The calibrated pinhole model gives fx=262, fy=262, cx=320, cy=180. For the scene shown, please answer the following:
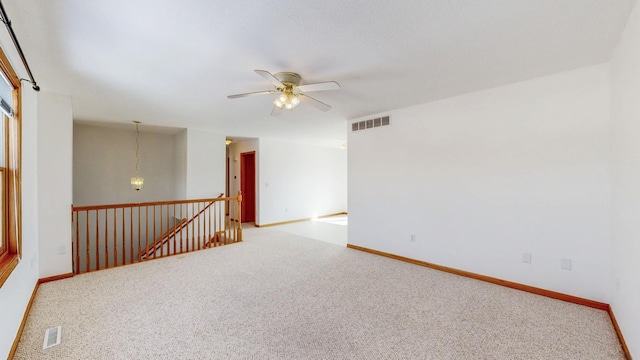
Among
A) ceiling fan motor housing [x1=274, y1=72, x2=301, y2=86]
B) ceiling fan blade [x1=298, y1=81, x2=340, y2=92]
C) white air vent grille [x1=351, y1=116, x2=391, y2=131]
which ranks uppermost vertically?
ceiling fan motor housing [x1=274, y1=72, x2=301, y2=86]

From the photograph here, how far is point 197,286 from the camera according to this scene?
320 cm

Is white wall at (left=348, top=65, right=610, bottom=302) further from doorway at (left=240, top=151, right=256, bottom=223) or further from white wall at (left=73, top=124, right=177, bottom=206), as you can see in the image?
white wall at (left=73, top=124, right=177, bottom=206)

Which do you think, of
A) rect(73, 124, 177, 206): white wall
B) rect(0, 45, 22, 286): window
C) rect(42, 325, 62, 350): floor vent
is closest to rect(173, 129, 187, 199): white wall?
rect(73, 124, 177, 206): white wall

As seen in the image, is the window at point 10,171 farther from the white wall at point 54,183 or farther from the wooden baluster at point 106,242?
the wooden baluster at point 106,242

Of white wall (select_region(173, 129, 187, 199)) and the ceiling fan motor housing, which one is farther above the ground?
the ceiling fan motor housing

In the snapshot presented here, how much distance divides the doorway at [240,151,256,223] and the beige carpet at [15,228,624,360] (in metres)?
4.21

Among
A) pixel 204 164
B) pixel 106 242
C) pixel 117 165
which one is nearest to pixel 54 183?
pixel 106 242

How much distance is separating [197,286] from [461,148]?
3873mm

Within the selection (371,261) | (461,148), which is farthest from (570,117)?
(371,261)

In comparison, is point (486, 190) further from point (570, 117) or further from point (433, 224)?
point (570, 117)

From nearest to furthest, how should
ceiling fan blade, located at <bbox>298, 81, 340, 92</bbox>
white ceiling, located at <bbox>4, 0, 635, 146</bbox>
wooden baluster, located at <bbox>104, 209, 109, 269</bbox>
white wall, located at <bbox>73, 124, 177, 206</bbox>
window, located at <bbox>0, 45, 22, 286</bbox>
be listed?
1. white ceiling, located at <bbox>4, 0, 635, 146</bbox>
2. window, located at <bbox>0, 45, 22, 286</bbox>
3. ceiling fan blade, located at <bbox>298, 81, 340, 92</bbox>
4. wooden baluster, located at <bbox>104, 209, 109, 269</bbox>
5. white wall, located at <bbox>73, 124, 177, 206</bbox>

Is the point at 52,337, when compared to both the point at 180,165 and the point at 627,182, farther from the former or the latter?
the point at 627,182

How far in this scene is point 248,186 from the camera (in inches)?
316

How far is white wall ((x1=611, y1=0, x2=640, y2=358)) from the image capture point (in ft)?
5.94
